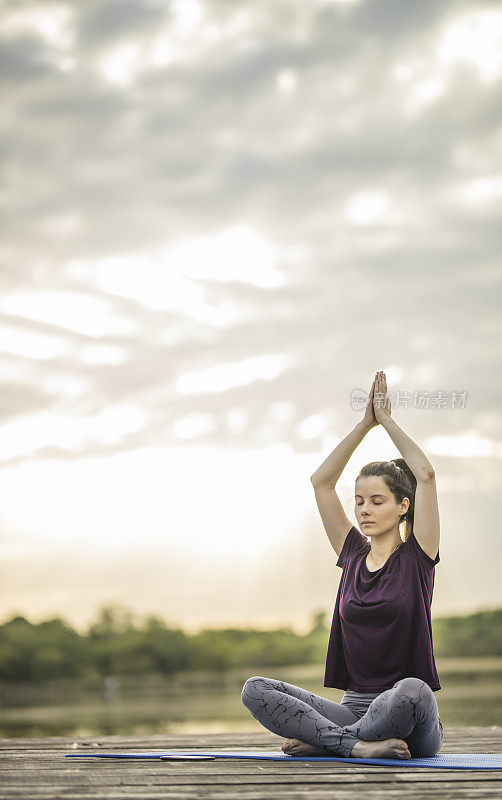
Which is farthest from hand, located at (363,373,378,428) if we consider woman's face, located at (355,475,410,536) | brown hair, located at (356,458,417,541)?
woman's face, located at (355,475,410,536)

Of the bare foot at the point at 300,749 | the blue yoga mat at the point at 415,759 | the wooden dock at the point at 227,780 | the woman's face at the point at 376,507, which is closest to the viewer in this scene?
the wooden dock at the point at 227,780

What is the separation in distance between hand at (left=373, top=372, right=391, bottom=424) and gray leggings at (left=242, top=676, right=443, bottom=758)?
1399 mm

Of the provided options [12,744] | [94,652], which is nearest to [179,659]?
[94,652]

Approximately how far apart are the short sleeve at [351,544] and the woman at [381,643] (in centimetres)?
3

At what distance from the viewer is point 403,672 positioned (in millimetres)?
4570

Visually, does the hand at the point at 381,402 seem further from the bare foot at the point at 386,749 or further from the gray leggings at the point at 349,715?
the bare foot at the point at 386,749

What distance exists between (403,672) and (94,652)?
86241 mm

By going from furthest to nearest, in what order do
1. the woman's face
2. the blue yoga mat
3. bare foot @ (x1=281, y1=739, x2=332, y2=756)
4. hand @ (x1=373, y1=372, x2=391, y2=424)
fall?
hand @ (x1=373, y1=372, x2=391, y2=424) → the woman's face → bare foot @ (x1=281, y1=739, x2=332, y2=756) → the blue yoga mat

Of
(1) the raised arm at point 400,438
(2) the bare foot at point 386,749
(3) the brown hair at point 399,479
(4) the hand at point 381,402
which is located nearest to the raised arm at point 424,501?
(1) the raised arm at point 400,438

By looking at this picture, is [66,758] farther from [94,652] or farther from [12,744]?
[94,652]

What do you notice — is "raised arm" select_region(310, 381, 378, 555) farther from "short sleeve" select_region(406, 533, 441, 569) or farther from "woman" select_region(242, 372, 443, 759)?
"short sleeve" select_region(406, 533, 441, 569)

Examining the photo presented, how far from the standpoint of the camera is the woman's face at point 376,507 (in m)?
4.79

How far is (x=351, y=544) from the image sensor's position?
5129 millimetres

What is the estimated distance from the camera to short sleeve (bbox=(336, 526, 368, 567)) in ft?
16.8
